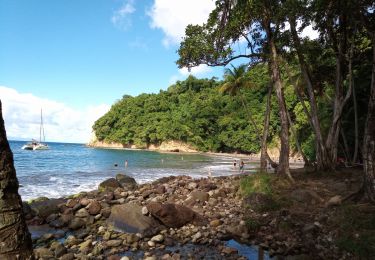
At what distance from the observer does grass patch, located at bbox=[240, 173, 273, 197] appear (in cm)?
1156

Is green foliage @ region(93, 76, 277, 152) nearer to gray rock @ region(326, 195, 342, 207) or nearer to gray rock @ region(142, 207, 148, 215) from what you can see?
gray rock @ region(326, 195, 342, 207)

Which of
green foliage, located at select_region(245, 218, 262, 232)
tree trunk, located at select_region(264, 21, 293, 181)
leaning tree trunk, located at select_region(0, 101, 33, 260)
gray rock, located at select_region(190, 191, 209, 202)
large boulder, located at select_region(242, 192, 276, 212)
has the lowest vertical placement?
green foliage, located at select_region(245, 218, 262, 232)

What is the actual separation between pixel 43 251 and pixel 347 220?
23.4 ft

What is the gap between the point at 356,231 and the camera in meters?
7.25

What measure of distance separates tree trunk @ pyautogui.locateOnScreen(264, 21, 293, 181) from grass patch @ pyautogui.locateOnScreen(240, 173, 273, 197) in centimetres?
81

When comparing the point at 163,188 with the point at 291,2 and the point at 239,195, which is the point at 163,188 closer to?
the point at 239,195

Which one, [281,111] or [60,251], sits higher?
[281,111]

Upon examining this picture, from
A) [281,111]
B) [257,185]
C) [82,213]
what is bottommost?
[82,213]

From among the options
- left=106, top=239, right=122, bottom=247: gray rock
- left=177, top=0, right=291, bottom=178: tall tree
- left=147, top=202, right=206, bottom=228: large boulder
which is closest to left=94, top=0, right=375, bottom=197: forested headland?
left=177, top=0, right=291, bottom=178: tall tree

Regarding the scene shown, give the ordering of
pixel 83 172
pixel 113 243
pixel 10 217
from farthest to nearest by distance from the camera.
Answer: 1. pixel 83 172
2. pixel 113 243
3. pixel 10 217

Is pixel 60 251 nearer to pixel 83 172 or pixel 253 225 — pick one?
pixel 253 225

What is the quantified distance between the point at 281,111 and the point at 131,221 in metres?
7.55

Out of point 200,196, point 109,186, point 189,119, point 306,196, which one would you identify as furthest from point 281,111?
point 189,119

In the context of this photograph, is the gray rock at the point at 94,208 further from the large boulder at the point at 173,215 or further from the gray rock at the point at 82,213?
the large boulder at the point at 173,215
